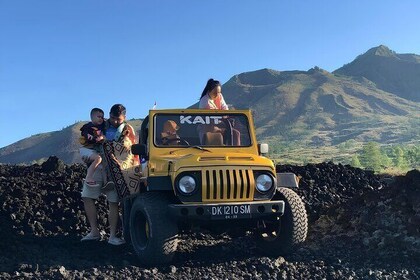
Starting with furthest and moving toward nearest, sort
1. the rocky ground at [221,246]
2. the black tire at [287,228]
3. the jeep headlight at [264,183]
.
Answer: the black tire at [287,228] < the jeep headlight at [264,183] < the rocky ground at [221,246]

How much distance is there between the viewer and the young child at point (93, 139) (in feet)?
25.9

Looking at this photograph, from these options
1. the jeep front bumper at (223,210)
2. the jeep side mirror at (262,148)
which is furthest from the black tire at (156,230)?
the jeep side mirror at (262,148)

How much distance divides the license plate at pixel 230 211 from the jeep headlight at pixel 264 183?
1.20 feet

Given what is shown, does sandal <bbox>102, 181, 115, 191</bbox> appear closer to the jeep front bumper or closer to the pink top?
the jeep front bumper

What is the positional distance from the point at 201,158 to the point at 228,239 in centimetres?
270

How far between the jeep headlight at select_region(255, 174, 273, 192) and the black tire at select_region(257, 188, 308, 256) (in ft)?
1.56

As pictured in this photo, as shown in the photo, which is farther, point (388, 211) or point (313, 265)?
point (388, 211)

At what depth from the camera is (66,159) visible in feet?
631

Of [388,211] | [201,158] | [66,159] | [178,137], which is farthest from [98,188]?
[66,159]

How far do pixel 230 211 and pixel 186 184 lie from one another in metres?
0.67

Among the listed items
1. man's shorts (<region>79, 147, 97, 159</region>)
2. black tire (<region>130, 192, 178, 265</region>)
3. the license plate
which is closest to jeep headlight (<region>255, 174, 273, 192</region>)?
the license plate

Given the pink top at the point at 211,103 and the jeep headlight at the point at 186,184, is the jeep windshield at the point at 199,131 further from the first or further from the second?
the jeep headlight at the point at 186,184

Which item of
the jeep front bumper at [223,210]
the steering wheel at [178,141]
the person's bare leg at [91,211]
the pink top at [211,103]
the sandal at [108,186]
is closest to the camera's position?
the jeep front bumper at [223,210]

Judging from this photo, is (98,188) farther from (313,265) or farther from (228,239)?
(313,265)
